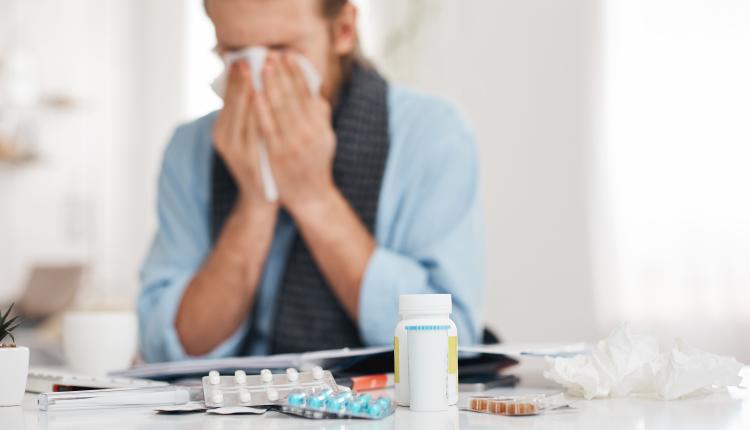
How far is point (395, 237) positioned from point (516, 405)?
56 centimetres

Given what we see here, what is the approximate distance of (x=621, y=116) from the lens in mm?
2678

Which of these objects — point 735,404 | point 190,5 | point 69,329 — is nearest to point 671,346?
point 735,404

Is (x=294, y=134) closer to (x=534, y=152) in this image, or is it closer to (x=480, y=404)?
(x=480, y=404)

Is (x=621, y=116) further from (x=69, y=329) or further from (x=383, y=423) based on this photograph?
(x=383, y=423)

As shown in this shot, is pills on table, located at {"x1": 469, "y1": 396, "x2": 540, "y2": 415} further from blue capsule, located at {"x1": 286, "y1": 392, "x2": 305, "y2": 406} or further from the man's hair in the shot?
the man's hair

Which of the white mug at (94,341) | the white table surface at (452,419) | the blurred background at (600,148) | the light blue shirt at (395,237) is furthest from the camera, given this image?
the blurred background at (600,148)

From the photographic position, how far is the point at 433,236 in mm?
1060

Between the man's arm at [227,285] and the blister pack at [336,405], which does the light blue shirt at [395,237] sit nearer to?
the man's arm at [227,285]

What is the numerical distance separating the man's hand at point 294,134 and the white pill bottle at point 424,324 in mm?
512

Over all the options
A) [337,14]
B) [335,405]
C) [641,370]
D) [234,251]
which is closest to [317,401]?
[335,405]

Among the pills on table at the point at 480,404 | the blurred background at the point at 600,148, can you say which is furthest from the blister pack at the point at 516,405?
the blurred background at the point at 600,148

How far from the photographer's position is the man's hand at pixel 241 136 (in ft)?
3.54

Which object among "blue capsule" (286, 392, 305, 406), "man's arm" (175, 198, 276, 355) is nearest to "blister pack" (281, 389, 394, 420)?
"blue capsule" (286, 392, 305, 406)

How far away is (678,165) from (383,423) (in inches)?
89.0
